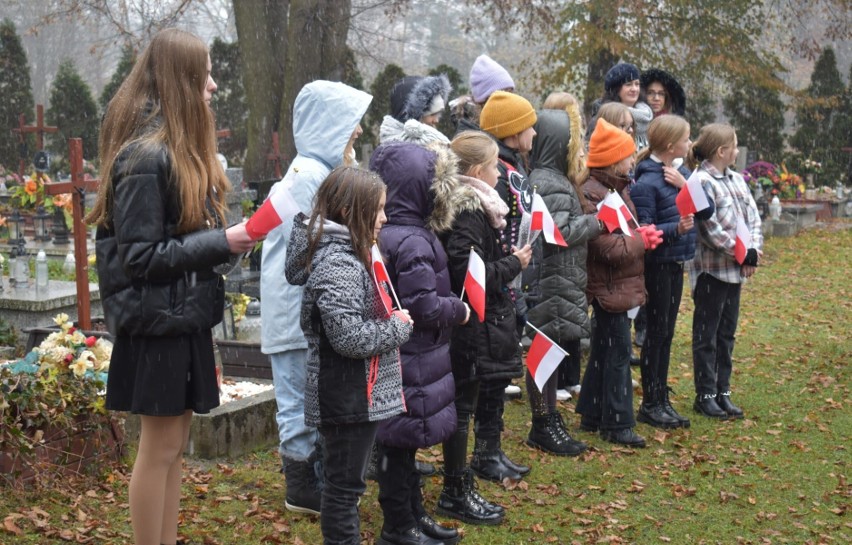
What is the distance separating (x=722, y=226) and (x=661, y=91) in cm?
196

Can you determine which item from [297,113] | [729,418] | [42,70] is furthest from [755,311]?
[42,70]

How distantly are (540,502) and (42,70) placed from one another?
43351 mm

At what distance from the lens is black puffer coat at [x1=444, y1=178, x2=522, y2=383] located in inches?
183

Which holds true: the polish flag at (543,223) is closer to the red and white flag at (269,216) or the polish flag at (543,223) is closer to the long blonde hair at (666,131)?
the long blonde hair at (666,131)

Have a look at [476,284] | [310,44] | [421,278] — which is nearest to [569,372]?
[476,284]

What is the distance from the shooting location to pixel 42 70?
4400cm

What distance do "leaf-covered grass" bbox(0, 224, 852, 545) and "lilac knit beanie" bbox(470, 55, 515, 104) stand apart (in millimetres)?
2027

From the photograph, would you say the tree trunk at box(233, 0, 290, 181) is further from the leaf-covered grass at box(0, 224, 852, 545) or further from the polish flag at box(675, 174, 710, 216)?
the polish flag at box(675, 174, 710, 216)

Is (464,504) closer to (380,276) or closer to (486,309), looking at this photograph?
(486,309)

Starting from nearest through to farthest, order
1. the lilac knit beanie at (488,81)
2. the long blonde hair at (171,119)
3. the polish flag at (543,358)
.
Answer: the long blonde hair at (171,119)
the polish flag at (543,358)
the lilac knit beanie at (488,81)

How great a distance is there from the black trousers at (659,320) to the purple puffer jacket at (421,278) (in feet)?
7.51

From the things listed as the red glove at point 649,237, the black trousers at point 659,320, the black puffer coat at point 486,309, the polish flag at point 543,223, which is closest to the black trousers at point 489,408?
the black puffer coat at point 486,309

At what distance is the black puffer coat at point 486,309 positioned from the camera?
183 inches

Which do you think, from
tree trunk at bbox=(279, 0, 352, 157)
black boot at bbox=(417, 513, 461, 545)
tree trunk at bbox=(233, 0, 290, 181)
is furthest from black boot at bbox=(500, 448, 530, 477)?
tree trunk at bbox=(233, 0, 290, 181)
